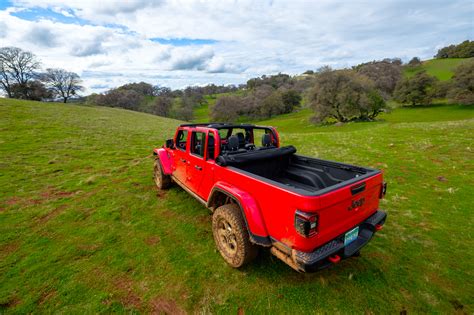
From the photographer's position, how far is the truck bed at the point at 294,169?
12.7 feet

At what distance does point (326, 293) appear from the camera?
2.93 metres

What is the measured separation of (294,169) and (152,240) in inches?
129

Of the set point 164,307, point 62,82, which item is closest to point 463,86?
point 164,307

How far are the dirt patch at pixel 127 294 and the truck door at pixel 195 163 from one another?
1.97m

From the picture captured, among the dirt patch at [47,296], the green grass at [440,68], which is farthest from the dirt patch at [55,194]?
the green grass at [440,68]

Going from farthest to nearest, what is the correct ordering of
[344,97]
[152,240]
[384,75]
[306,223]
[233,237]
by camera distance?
[384,75], [344,97], [152,240], [233,237], [306,223]

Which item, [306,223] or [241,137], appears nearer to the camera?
[306,223]

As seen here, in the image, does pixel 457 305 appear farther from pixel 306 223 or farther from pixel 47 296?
pixel 47 296

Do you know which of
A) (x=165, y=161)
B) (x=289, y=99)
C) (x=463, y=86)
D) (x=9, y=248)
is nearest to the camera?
(x=9, y=248)

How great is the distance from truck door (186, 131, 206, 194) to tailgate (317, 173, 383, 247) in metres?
2.42

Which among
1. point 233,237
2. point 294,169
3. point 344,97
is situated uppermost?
point 344,97

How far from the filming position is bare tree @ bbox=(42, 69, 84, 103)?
45.8m

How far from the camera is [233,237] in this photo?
3428mm

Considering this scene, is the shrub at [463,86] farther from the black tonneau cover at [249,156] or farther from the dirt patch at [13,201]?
the dirt patch at [13,201]
